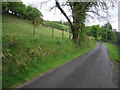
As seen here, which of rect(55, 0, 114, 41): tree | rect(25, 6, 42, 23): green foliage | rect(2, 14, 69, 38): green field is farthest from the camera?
rect(25, 6, 42, 23): green foliage

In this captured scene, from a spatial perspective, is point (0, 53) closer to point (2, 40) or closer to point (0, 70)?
point (0, 70)

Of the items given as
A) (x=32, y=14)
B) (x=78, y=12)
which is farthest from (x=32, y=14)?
(x=78, y=12)

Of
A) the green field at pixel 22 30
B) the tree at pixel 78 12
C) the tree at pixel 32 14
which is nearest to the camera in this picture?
the green field at pixel 22 30

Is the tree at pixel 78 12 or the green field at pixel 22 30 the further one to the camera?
the tree at pixel 78 12

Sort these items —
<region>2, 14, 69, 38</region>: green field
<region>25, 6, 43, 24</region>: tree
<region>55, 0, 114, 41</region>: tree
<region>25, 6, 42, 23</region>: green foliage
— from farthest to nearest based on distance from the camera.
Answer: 1. <region>25, 6, 42, 23</region>: green foliage
2. <region>25, 6, 43, 24</region>: tree
3. <region>55, 0, 114, 41</region>: tree
4. <region>2, 14, 69, 38</region>: green field

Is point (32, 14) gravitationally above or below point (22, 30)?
above

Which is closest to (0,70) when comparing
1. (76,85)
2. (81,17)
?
(76,85)

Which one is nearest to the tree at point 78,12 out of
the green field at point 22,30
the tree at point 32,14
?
the green field at point 22,30

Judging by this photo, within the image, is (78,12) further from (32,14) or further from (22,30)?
(32,14)

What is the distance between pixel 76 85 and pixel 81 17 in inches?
576

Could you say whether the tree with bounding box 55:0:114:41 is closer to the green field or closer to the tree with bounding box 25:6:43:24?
the green field

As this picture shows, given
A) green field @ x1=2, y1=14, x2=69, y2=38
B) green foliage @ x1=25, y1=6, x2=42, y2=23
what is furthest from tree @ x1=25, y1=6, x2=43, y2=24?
green field @ x1=2, y1=14, x2=69, y2=38

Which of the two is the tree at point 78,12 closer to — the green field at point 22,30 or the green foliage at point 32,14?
the green field at point 22,30

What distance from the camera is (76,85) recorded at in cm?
566
